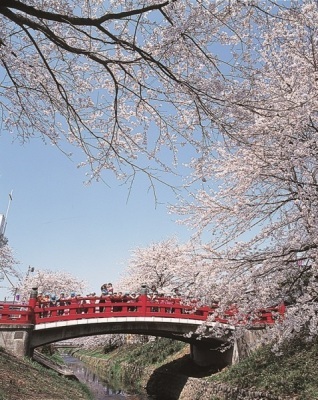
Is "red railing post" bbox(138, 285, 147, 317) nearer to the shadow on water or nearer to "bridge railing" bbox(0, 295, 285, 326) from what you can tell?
"bridge railing" bbox(0, 295, 285, 326)

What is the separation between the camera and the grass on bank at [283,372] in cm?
988

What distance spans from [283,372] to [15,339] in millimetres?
10695

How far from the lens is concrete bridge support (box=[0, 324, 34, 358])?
49.9 ft

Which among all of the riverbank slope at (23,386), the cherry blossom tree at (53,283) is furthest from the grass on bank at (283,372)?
the cherry blossom tree at (53,283)

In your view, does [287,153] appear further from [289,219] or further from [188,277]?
[188,277]

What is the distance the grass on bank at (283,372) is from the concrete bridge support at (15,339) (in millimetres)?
7957

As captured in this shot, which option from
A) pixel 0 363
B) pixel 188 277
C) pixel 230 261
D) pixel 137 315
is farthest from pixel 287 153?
pixel 137 315

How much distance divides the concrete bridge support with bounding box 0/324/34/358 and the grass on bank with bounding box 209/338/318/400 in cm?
796

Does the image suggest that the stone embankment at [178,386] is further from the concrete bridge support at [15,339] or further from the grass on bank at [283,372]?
the concrete bridge support at [15,339]

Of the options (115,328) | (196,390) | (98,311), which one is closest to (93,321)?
(98,311)

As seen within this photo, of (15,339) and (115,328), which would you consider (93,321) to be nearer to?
(115,328)

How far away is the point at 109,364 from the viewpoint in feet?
104

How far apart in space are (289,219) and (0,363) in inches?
346

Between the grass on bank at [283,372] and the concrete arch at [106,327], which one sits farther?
the concrete arch at [106,327]
